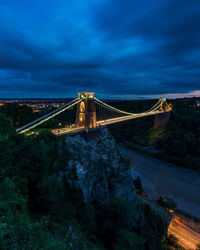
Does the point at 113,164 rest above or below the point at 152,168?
above

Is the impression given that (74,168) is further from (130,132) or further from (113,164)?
(130,132)

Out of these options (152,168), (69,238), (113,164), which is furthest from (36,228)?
(152,168)

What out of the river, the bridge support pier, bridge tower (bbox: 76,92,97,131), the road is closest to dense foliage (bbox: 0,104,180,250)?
the road

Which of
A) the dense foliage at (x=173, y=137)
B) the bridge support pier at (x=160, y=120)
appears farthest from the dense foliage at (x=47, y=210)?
the bridge support pier at (x=160, y=120)

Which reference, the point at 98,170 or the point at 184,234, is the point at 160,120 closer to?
the point at 184,234

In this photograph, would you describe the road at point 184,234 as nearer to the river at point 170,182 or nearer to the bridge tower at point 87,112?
the river at point 170,182

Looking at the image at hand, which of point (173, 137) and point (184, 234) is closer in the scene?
point (184, 234)

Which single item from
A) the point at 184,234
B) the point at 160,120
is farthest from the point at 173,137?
the point at 184,234
